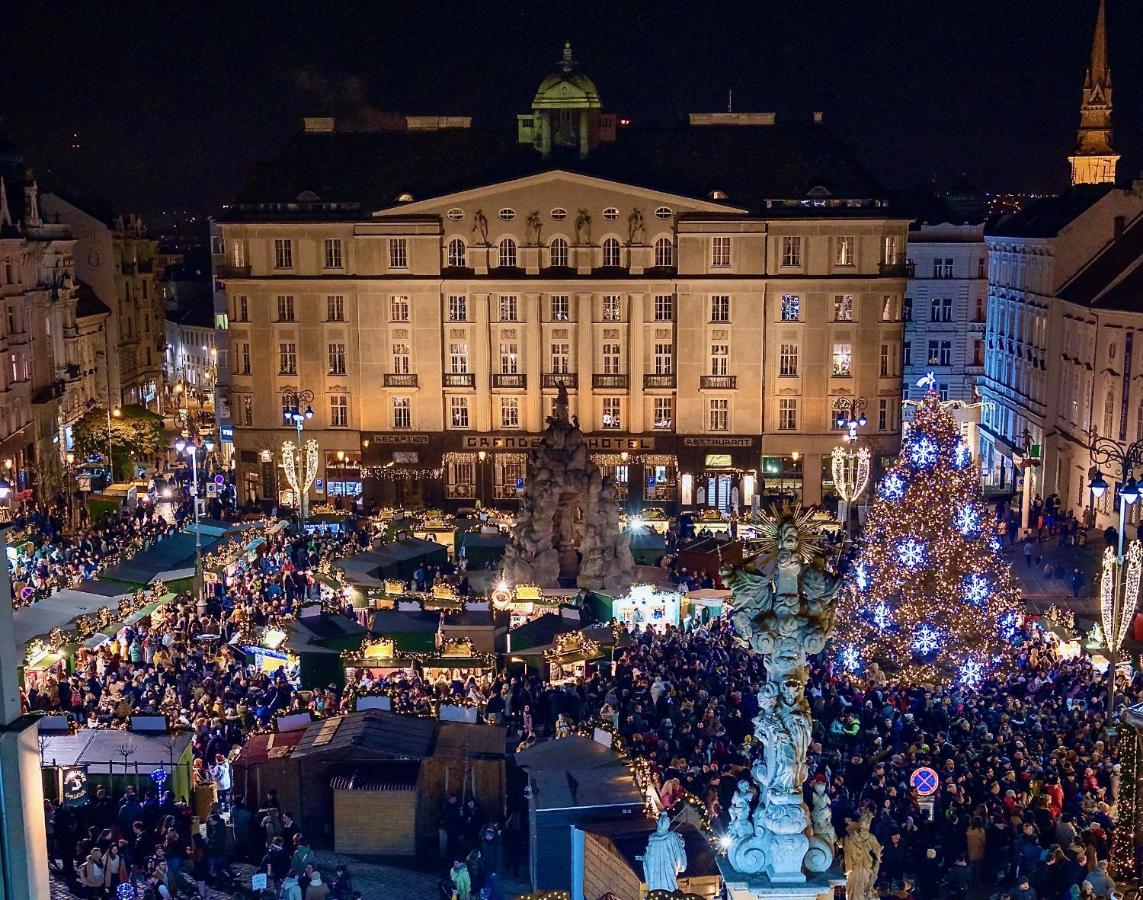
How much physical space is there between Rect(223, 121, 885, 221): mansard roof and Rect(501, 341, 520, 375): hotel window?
628cm

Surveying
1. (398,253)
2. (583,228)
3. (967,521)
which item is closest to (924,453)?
(967,521)

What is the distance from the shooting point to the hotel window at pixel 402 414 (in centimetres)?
5702

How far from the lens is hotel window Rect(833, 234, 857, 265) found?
55.2 meters

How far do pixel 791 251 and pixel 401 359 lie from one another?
1565 cm

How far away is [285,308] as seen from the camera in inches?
2245

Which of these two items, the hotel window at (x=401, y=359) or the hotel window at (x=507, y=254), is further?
the hotel window at (x=401, y=359)

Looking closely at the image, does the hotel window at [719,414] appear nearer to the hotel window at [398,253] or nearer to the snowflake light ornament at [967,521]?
the hotel window at [398,253]

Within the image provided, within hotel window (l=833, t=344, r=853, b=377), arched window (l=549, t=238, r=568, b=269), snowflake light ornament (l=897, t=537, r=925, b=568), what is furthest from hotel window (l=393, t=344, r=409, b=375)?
snowflake light ornament (l=897, t=537, r=925, b=568)

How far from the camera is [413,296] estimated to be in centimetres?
5653

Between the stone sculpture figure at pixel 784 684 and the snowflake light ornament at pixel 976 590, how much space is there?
1711 cm

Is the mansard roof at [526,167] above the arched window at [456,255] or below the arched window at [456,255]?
above

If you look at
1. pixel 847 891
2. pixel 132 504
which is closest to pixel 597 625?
pixel 847 891

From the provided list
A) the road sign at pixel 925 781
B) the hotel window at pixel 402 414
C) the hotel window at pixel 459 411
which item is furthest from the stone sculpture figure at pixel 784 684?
the hotel window at pixel 402 414

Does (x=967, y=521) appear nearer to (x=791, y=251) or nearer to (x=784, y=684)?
(x=784, y=684)
